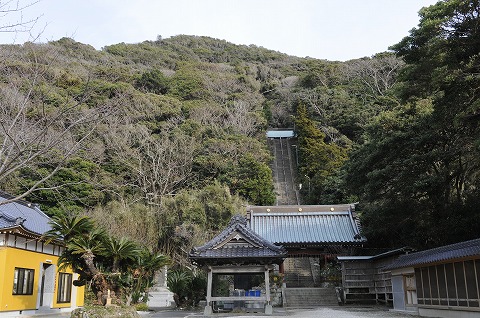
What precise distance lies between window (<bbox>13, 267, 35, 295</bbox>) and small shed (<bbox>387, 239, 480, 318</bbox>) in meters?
14.3

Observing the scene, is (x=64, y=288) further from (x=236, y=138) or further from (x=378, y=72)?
(x=378, y=72)

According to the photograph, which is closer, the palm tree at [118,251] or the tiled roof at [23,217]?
the palm tree at [118,251]

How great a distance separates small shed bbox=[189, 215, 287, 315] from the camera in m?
16.8

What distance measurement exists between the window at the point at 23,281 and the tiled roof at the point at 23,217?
1.50 metres

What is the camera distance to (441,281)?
14.2 m

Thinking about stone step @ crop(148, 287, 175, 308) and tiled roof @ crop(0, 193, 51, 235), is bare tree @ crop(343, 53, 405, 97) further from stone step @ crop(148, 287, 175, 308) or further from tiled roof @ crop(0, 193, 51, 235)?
tiled roof @ crop(0, 193, 51, 235)

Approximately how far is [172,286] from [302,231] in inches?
357

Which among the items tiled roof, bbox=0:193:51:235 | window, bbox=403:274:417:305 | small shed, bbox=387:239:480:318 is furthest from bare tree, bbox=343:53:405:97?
tiled roof, bbox=0:193:51:235

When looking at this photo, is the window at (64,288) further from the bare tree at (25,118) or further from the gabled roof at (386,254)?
the gabled roof at (386,254)

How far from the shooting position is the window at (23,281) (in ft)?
51.6

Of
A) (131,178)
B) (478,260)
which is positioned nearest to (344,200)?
(131,178)

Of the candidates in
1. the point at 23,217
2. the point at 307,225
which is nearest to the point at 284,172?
the point at 307,225

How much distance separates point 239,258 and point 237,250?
1.84 feet

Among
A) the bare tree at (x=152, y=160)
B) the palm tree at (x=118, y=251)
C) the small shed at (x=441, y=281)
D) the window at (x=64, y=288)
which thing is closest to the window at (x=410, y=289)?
the small shed at (x=441, y=281)
